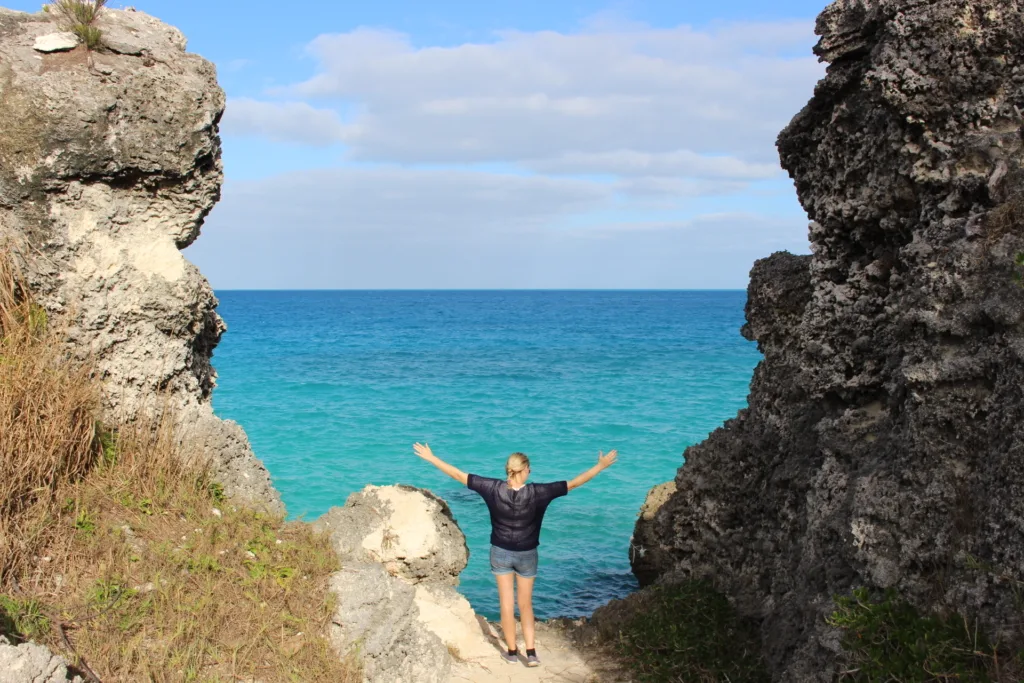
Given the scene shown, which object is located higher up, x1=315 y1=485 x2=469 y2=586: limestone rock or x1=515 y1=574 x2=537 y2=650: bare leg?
x1=315 y1=485 x2=469 y2=586: limestone rock

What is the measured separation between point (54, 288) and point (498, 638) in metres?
4.59

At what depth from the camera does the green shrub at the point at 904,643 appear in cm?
448

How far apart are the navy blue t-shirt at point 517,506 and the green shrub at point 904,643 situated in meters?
2.25

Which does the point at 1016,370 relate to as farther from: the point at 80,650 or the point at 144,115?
the point at 144,115

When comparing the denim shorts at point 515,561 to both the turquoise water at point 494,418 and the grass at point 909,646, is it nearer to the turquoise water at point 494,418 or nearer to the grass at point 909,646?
the grass at point 909,646

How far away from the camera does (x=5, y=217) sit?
6781 millimetres

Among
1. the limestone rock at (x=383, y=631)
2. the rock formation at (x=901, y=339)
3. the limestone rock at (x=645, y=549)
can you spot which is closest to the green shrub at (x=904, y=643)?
the rock formation at (x=901, y=339)

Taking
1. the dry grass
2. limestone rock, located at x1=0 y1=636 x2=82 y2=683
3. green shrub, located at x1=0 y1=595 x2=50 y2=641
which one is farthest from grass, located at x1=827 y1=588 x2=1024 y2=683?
the dry grass

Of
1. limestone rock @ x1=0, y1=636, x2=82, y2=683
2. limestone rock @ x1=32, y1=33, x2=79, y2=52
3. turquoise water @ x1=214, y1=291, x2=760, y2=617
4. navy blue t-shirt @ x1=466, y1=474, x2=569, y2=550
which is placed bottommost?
turquoise water @ x1=214, y1=291, x2=760, y2=617

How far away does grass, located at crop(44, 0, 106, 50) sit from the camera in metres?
7.05

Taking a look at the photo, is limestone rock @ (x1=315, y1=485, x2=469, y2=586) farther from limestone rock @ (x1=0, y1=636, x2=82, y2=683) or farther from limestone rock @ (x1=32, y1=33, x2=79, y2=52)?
limestone rock @ (x1=32, y1=33, x2=79, y2=52)

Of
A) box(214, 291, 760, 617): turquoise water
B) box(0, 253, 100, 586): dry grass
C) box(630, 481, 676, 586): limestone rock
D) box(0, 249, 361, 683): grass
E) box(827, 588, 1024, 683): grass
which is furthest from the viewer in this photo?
box(214, 291, 760, 617): turquoise water

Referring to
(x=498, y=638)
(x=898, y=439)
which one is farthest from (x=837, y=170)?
(x=498, y=638)

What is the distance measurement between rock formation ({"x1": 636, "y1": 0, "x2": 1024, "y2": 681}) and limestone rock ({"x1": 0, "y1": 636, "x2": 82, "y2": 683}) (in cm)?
426
